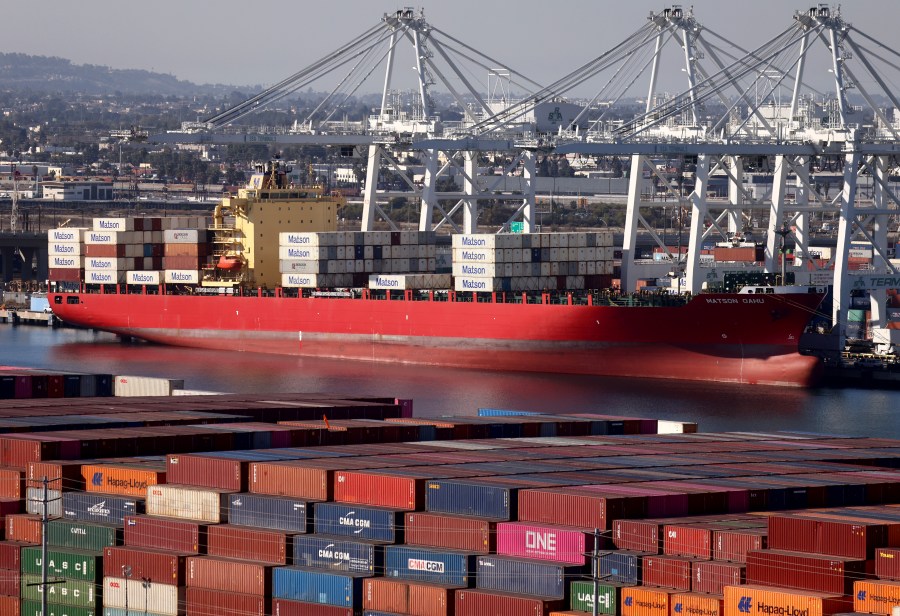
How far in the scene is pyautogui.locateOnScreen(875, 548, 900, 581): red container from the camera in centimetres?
2152

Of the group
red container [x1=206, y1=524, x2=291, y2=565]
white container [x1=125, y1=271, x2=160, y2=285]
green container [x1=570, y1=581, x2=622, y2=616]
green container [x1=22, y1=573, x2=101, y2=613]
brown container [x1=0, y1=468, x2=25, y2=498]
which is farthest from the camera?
white container [x1=125, y1=271, x2=160, y2=285]

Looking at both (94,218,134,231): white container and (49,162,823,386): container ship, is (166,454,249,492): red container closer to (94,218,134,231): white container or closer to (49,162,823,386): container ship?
(49,162,823,386): container ship

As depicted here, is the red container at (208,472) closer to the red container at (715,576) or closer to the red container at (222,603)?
the red container at (222,603)

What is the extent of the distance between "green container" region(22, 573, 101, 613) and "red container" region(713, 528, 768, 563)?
876 centimetres

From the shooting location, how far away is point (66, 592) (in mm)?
26484

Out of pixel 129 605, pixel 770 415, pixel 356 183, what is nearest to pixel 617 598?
pixel 129 605

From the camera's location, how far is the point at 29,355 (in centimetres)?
6194

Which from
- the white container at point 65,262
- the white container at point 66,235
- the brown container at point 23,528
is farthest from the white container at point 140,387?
the white container at point 65,262

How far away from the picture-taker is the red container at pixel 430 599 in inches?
912

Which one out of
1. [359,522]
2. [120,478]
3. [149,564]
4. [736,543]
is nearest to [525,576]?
[736,543]

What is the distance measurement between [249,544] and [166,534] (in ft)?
4.55

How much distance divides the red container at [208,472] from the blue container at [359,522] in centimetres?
173

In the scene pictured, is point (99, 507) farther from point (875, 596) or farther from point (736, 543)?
point (875, 596)

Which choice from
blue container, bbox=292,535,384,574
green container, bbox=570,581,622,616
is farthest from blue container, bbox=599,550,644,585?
blue container, bbox=292,535,384,574
